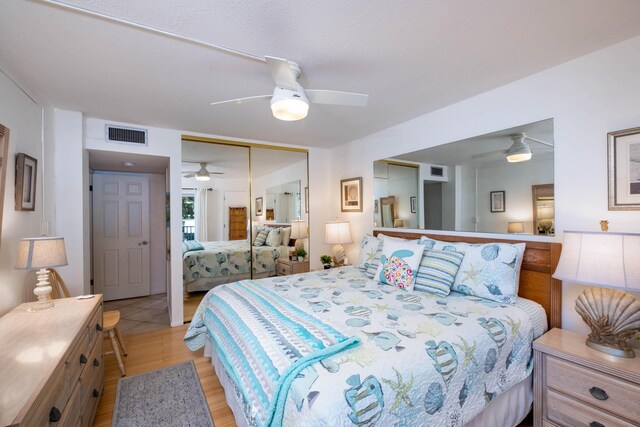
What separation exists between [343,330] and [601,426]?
1.41 m

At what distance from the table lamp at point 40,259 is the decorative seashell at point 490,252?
122 inches

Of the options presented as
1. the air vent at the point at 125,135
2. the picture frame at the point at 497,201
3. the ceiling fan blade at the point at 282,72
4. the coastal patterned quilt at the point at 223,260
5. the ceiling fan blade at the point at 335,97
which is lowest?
the coastal patterned quilt at the point at 223,260

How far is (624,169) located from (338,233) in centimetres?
280

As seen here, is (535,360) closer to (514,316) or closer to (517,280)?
(514,316)

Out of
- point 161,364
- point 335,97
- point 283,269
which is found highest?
point 335,97

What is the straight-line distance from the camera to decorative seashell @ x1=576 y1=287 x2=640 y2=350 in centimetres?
155

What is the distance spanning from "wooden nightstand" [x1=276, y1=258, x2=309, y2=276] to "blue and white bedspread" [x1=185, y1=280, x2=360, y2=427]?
2027mm

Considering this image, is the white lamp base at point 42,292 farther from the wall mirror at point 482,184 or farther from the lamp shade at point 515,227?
the lamp shade at point 515,227

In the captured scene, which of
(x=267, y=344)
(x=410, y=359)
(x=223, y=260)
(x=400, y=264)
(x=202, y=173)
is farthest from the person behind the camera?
(x=223, y=260)

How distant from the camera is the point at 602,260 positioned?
154 centimetres

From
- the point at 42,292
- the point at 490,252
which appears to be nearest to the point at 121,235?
the point at 42,292

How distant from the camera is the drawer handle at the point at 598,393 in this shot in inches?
58.1

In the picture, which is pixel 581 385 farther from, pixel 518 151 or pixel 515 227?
pixel 518 151

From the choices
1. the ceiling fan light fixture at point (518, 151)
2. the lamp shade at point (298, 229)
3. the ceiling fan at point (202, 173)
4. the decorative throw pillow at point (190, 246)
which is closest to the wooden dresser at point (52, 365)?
the decorative throw pillow at point (190, 246)
